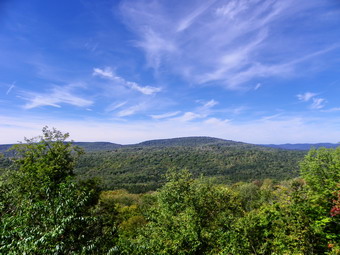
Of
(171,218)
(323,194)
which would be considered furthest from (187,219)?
(323,194)

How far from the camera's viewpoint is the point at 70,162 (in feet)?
97.5

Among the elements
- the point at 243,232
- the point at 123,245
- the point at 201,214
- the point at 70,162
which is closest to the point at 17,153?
the point at 70,162

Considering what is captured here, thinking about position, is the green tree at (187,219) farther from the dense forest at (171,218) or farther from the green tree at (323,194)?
the green tree at (323,194)

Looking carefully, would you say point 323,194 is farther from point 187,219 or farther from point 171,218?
point 171,218

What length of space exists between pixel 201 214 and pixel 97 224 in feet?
38.4

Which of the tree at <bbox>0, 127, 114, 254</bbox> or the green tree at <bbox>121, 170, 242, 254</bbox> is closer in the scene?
the tree at <bbox>0, 127, 114, 254</bbox>

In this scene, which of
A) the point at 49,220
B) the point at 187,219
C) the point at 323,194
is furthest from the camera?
the point at 323,194

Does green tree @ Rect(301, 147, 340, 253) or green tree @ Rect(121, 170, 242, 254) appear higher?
green tree @ Rect(301, 147, 340, 253)

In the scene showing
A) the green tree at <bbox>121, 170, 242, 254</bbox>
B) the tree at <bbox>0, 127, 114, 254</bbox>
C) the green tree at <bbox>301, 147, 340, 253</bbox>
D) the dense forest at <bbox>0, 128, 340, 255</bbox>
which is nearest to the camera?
the tree at <bbox>0, 127, 114, 254</bbox>

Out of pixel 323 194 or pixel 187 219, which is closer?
pixel 187 219

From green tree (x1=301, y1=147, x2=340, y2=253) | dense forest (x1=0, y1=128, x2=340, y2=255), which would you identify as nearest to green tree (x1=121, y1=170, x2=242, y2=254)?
dense forest (x1=0, y1=128, x2=340, y2=255)

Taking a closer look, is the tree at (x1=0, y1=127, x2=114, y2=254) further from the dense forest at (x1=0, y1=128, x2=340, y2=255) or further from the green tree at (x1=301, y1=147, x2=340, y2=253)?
the green tree at (x1=301, y1=147, x2=340, y2=253)

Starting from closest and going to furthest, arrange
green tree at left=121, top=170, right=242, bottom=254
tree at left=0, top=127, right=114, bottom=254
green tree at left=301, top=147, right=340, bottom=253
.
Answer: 1. tree at left=0, top=127, right=114, bottom=254
2. green tree at left=301, top=147, right=340, bottom=253
3. green tree at left=121, top=170, right=242, bottom=254

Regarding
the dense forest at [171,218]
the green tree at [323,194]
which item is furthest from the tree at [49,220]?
the green tree at [323,194]
